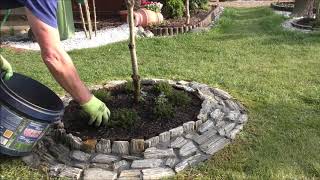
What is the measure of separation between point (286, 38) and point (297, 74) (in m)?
2.50

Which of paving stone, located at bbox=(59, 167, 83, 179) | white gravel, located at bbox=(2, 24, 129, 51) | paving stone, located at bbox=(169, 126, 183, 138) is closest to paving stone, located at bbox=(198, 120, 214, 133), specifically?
paving stone, located at bbox=(169, 126, 183, 138)

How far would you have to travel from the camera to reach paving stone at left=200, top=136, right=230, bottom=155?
158 inches

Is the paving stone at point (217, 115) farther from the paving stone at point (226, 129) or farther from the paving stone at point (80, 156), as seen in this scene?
the paving stone at point (80, 156)

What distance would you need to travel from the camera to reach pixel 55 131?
423 centimetres

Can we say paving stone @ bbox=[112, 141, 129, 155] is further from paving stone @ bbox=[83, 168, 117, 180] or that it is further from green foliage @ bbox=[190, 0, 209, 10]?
green foliage @ bbox=[190, 0, 209, 10]

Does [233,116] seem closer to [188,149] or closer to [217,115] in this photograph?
[217,115]

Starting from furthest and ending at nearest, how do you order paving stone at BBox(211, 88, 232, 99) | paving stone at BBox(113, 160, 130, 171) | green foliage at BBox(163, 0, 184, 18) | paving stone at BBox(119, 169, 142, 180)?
green foliage at BBox(163, 0, 184, 18), paving stone at BBox(211, 88, 232, 99), paving stone at BBox(113, 160, 130, 171), paving stone at BBox(119, 169, 142, 180)

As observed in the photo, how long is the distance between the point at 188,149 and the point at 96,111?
86 cm

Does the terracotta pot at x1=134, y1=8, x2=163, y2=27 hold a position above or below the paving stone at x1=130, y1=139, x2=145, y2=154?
above

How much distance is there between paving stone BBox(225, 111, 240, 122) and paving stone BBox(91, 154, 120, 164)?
51.3 inches

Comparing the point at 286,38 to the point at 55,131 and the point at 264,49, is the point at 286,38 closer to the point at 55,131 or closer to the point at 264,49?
the point at 264,49

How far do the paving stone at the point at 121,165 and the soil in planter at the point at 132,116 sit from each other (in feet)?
0.87

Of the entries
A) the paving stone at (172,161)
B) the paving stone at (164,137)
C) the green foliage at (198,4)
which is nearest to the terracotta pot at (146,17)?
the green foliage at (198,4)

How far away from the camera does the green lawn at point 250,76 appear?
3807 mm
